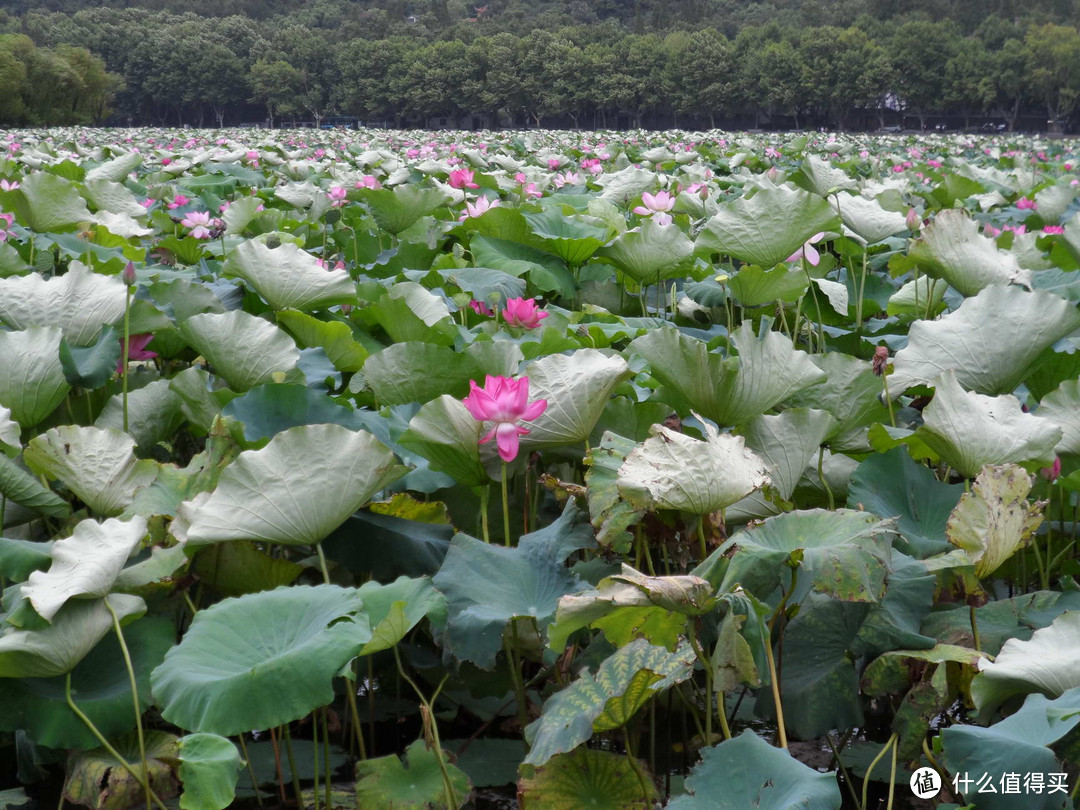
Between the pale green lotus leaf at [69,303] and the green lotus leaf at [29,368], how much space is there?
0.12 m

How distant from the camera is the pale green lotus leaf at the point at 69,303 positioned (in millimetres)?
1396

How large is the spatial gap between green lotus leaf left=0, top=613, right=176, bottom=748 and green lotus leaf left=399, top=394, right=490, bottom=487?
1.05 ft

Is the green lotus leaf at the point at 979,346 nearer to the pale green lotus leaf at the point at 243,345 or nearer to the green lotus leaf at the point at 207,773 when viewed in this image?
the pale green lotus leaf at the point at 243,345

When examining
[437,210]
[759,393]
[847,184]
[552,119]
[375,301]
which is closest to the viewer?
[759,393]

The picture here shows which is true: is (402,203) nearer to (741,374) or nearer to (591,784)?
(741,374)

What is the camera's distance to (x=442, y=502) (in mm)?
1211

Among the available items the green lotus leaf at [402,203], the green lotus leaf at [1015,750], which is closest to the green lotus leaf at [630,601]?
the green lotus leaf at [1015,750]

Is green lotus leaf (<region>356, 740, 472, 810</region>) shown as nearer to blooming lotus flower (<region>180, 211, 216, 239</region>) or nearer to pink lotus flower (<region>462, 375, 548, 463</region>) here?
pink lotus flower (<region>462, 375, 548, 463</region>)

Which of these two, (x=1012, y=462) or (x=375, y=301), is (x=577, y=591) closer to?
(x=1012, y=462)

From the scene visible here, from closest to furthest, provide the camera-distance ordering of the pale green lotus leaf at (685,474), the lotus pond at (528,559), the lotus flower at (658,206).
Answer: the lotus pond at (528,559), the pale green lotus leaf at (685,474), the lotus flower at (658,206)

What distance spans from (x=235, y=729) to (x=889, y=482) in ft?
2.52

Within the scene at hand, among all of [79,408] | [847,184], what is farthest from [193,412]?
[847,184]

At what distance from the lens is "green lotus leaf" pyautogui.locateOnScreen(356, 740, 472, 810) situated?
2.97 feet

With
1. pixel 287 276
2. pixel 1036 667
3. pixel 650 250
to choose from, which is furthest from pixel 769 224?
pixel 1036 667
